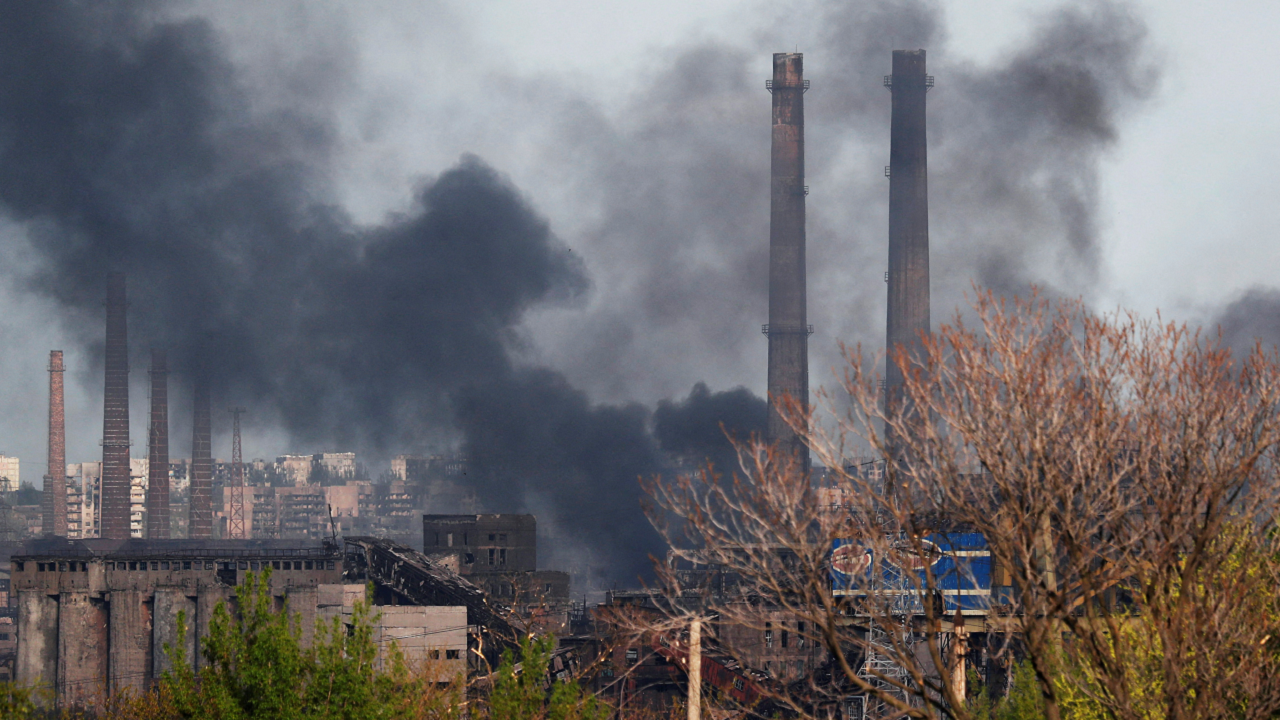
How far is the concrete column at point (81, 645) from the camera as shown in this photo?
2473 inches

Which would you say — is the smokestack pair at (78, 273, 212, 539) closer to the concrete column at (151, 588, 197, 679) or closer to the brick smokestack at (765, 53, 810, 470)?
the concrete column at (151, 588, 197, 679)

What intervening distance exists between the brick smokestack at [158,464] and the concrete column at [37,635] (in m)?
41.4

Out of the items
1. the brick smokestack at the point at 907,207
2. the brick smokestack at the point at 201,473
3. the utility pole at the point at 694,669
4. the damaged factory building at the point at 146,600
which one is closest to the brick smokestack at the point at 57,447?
the brick smokestack at the point at 201,473

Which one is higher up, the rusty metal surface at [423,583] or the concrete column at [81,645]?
the rusty metal surface at [423,583]

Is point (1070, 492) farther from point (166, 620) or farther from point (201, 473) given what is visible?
point (201, 473)

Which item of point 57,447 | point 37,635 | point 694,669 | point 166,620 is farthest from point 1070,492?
point 57,447

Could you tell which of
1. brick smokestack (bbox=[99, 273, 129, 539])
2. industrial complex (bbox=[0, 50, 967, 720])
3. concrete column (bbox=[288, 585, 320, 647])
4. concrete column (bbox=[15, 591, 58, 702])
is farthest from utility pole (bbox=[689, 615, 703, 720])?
brick smokestack (bbox=[99, 273, 129, 539])

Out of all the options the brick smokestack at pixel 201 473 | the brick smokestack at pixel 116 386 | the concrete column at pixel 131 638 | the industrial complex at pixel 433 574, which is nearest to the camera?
the industrial complex at pixel 433 574

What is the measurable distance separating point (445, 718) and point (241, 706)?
4.85 metres

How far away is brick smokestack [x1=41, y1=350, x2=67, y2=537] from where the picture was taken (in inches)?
5089

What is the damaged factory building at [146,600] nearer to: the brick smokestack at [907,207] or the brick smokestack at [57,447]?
the brick smokestack at [907,207]

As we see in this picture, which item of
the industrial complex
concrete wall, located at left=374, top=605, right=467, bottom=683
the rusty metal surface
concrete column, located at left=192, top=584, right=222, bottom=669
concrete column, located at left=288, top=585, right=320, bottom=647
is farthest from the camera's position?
concrete column, located at left=192, top=584, right=222, bottom=669

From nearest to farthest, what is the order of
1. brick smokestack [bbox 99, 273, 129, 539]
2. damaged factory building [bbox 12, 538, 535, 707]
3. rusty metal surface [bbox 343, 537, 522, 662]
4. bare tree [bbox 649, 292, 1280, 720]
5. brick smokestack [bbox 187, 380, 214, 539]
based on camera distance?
bare tree [bbox 649, 292, 1280, 720], rusty metal surface [bbox 343, 537, 522, 662], damaged factory building [bbox 12, 538, 535, 707], brick smokestack [bbox 99, 273, 129, 539], brick smokestack [bbox 187, 380, 214, 539]

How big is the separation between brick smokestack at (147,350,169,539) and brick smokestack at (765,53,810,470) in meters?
46.1
